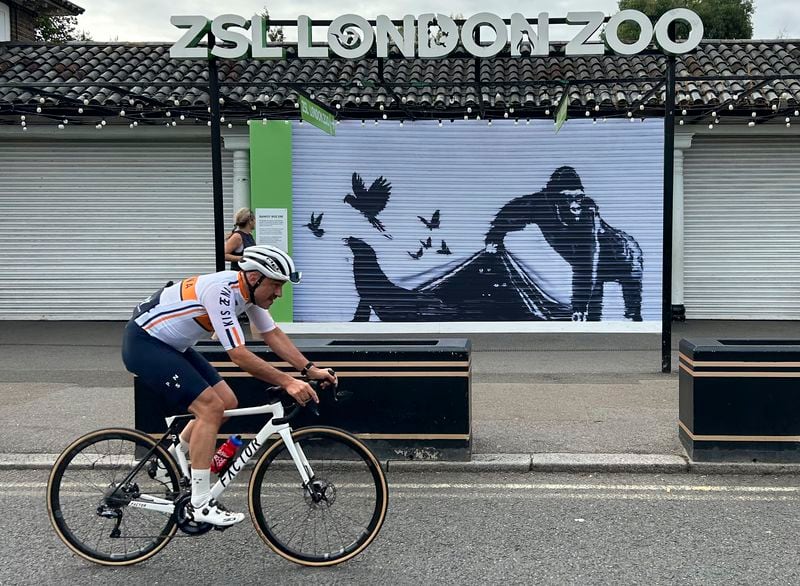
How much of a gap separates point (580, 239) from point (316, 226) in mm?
4313

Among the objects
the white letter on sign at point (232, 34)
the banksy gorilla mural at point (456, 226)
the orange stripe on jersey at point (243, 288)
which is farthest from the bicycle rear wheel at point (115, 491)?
the banksy gorilla mural at point (456, 226)

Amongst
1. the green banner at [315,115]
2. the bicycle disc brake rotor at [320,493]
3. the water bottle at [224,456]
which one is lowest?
the bicycle disc brake rotor at [320,493]

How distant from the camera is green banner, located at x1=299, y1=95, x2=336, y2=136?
1012 cm

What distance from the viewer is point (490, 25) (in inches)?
429

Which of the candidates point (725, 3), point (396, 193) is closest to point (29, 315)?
point (396, 193)

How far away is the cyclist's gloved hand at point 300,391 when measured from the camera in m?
4.18

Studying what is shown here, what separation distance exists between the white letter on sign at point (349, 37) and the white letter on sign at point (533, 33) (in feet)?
6.33

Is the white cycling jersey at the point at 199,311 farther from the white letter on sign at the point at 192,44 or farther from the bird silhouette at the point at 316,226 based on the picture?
the bird silhouette at the point at 316,226

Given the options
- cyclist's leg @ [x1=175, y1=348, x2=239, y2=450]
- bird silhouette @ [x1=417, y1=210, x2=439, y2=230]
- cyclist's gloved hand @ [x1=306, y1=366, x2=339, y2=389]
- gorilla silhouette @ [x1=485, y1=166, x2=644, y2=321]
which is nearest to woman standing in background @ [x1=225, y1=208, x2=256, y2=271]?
bird silhouette @ [x1=417, y1=210, x2=439, y2=230]

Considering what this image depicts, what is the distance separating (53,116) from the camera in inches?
513

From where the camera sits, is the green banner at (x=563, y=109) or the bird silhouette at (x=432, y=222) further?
the bird silhouette at (x=432, y=222)

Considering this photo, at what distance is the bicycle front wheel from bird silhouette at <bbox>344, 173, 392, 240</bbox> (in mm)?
9022

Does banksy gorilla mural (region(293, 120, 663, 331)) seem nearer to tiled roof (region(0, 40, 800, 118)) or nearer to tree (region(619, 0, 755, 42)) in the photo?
tiled roof (region(0, 40, 800, 118))

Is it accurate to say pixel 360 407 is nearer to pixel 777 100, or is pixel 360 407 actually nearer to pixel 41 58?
pixel 777 100
